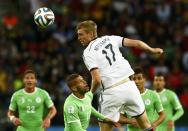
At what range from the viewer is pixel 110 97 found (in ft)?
37.8

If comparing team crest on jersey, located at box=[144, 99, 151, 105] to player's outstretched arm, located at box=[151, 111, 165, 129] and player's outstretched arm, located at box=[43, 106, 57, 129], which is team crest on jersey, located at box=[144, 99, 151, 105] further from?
Answer: player's outstretched arm, located at box=[43, 106, 57, 129]

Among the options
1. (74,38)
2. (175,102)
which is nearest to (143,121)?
(175,102)

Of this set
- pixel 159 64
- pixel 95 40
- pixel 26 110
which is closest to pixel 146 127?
pixel 95 40

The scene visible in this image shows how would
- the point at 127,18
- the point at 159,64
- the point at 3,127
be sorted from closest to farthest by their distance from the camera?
the point at 3,127, the point at 159,64, the point at 127,18

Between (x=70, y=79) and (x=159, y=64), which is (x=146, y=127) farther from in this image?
(x=159, y=64)

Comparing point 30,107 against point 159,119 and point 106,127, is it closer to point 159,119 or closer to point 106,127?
point 159,119

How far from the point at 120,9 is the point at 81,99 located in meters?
12.0

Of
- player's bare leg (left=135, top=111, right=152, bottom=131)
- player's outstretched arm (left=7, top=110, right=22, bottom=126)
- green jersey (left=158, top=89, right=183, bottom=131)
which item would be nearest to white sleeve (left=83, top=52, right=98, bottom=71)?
player's bare leg (left=135, top=111, right=152, bottom=131)

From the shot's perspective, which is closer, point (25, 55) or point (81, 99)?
point (81, 99)

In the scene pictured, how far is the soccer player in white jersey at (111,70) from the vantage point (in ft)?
37.6

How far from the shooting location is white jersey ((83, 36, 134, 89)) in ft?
37.6

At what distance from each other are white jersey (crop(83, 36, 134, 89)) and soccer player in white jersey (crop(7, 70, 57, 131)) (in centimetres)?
251

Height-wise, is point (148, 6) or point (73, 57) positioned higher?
point (148, 6)

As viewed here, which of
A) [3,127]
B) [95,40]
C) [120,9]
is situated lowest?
[3,127]
